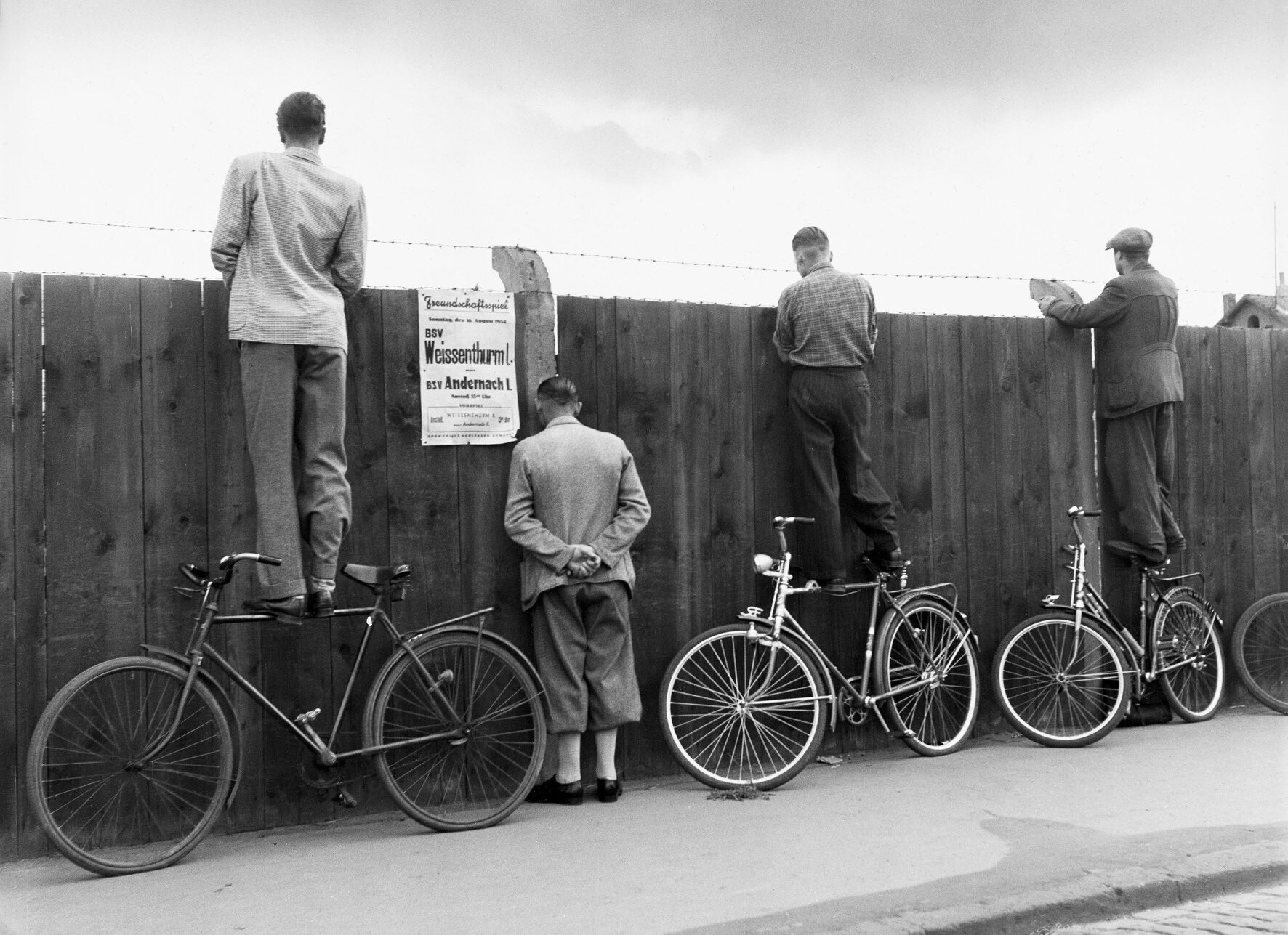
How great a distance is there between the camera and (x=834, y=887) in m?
4.20

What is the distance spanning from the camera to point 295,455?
518cm

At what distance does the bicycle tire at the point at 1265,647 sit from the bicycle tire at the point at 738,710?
3274mm

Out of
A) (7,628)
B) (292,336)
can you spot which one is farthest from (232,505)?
(7,628)

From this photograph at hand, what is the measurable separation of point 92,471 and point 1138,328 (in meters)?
5.86

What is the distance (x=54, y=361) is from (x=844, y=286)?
378cm

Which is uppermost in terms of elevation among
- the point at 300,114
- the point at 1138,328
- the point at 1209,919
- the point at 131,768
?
the point at 300,114

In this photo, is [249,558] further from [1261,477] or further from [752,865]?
[1261,477]

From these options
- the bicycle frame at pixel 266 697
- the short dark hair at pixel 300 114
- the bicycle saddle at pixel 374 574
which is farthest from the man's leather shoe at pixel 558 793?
the short dark hair at pixel 300 114

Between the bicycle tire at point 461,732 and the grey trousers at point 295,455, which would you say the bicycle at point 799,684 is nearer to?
the bicycle tire at point 461,732

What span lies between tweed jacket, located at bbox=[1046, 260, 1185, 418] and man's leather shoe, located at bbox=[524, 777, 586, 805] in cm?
411

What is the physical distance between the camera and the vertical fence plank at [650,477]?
6.22 meters

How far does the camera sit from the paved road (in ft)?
12.9

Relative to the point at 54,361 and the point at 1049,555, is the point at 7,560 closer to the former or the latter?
the point at 54,361

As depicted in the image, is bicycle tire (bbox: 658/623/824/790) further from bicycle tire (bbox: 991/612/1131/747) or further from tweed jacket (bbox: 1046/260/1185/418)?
tweed jacket (bbox: 1046/260/1185/418)
